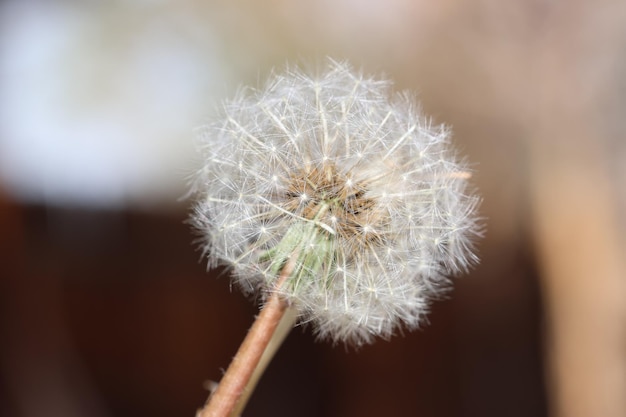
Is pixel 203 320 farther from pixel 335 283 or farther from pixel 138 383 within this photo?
pixel 335 283

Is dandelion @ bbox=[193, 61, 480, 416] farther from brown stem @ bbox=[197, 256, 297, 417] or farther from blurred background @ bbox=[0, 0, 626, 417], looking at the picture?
blurred background @ bbox=[0, 0, 626, 417]

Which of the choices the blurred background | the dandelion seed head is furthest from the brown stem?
the blurred background

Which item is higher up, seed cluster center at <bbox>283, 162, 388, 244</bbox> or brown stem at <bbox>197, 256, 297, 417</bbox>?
seed cluster center at <bbox>283, 162, 388, 244</bbox>

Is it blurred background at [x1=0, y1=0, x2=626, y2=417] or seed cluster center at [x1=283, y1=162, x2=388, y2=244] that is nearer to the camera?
seed cluster center at [x1=283, y1=162, x2=388, y2=244]

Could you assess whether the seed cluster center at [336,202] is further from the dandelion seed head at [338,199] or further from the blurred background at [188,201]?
the blurred background at [188,201]

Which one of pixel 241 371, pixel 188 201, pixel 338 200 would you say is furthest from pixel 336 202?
pixel 188 201

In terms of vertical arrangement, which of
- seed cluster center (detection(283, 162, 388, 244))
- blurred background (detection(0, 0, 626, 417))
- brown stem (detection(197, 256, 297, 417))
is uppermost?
blurred background (detection(0, 0, 626, 417))
